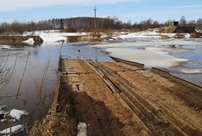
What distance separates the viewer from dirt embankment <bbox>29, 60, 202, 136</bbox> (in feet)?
24.7

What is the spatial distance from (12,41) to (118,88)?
44232 mm

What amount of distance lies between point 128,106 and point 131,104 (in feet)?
0.90

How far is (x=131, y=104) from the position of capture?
9.61 metres

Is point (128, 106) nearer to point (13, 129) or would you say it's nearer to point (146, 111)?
point (146, 111)

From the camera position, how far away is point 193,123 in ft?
26.1

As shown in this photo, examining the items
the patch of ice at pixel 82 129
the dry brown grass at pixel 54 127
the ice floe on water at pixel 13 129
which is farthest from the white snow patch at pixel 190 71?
the ice floe on water at pixel 13 129

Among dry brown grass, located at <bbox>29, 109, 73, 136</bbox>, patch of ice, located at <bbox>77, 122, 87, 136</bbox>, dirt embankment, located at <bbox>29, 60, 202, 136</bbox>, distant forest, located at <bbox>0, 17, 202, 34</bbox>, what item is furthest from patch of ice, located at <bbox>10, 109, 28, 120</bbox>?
distant forest, located at <bbox>0, 17, 202, 34</bbox>

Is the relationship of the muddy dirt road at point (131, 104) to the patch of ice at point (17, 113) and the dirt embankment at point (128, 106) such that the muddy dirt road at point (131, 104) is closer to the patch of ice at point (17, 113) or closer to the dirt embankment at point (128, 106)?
the dirt embankment at point (128, 106)

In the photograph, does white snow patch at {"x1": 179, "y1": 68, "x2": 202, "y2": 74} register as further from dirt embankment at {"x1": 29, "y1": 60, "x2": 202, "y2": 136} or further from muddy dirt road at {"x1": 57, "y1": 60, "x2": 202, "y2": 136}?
dirt embankment at {"x1": 29, "y1": 60, "x2": 202, "y2": 136}

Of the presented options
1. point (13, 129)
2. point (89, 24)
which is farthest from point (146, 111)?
point (89, 24)

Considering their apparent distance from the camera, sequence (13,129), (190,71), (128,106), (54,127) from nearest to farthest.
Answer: (54,127) < (13,129) < (128,106) < (190,71)

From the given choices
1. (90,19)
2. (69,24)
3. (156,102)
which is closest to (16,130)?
(156,102)

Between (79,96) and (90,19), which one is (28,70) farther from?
(90,19)

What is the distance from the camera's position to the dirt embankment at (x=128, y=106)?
7.52 meters
